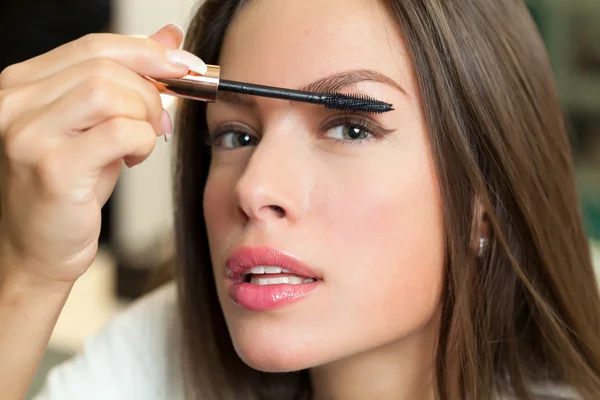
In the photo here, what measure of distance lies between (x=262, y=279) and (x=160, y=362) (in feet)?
1.12

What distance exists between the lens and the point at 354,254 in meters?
0.66

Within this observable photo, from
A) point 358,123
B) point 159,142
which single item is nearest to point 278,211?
point 358,123

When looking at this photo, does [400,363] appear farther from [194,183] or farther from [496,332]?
[194,183]

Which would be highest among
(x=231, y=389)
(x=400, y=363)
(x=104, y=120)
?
(x=104, y=120)

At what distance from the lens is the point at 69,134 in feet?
1.77

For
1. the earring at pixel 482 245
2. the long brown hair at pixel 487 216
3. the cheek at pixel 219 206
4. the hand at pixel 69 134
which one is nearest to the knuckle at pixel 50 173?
the hand at pixel 69 134

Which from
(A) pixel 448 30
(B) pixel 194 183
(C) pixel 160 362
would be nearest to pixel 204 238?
(B) pixel 194 183

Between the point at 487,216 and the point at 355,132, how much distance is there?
0.19m

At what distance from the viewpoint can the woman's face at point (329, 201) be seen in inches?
25.6

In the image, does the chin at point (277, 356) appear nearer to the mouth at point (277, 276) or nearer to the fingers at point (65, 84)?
the mouth at point (277, 276)

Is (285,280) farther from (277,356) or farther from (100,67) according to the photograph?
(100,67)

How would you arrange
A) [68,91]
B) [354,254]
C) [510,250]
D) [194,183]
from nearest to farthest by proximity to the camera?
[68,91] → [354,254] → [510,250] → [194,183]

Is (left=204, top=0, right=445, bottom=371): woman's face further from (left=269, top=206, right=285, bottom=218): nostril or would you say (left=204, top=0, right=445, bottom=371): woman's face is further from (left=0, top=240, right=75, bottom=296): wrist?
(left=0, top=240, right=75, bottom=296): wrist

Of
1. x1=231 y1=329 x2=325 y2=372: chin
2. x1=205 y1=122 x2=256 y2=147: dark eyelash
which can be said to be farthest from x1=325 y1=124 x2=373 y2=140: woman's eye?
x1=231 y1=329 x2=325 y2=372: chin
